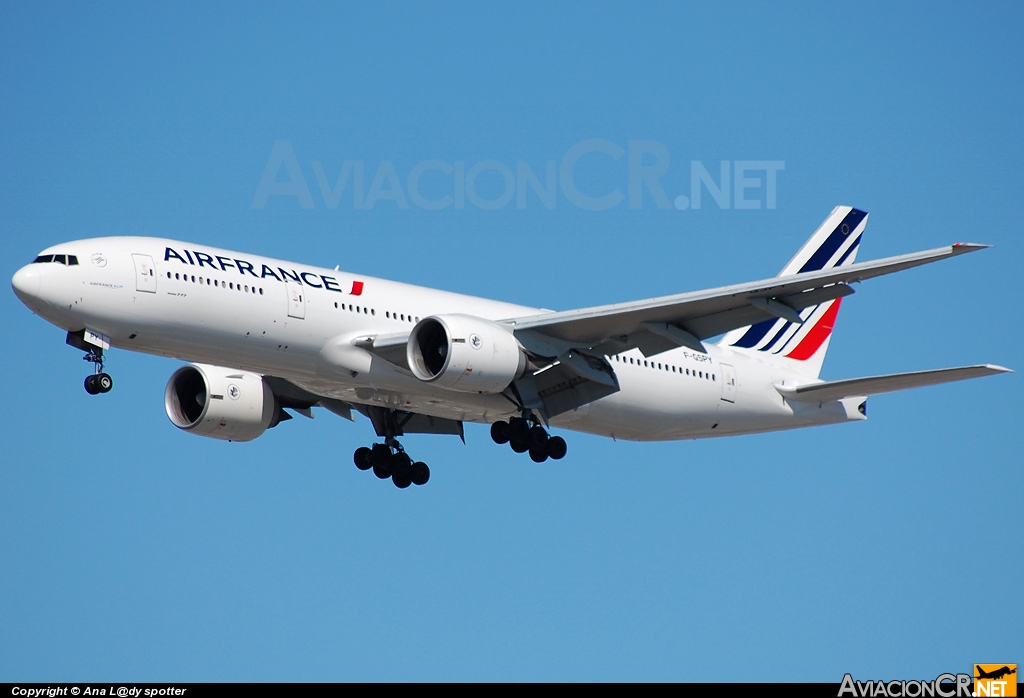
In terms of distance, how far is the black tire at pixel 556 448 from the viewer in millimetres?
35688

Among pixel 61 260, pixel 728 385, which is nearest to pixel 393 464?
pixel 728 385

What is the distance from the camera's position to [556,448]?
35781 mm

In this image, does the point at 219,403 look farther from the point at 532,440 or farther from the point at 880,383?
the point at 880,383

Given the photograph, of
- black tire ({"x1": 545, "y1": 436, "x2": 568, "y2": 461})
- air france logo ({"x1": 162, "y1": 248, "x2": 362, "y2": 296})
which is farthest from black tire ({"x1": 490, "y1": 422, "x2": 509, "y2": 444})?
air france logo ({"x1": 162, "y1": 248, "x2": 362, "y2": 296})

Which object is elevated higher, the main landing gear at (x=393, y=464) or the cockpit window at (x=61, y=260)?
the cockpit window at (x=61, y=260)

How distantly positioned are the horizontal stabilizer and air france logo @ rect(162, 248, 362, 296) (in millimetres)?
12783

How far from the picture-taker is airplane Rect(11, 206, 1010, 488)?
3098 cm

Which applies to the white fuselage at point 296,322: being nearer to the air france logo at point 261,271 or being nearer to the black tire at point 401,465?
the air france logo at point 261,271

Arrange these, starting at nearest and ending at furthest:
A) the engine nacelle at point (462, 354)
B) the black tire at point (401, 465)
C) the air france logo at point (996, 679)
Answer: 1. the air france logo at point (996, 679)
2. the engine nacelle at point (462, 354)
3. the black tire at point (401, 465)

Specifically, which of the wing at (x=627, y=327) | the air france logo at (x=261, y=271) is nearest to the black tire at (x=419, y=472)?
the wing at (x=627, y=327)

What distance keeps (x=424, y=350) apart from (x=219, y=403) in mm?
6958

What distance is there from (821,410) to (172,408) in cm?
1739

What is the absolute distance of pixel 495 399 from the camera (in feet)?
116

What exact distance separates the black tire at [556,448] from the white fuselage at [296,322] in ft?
2.26
